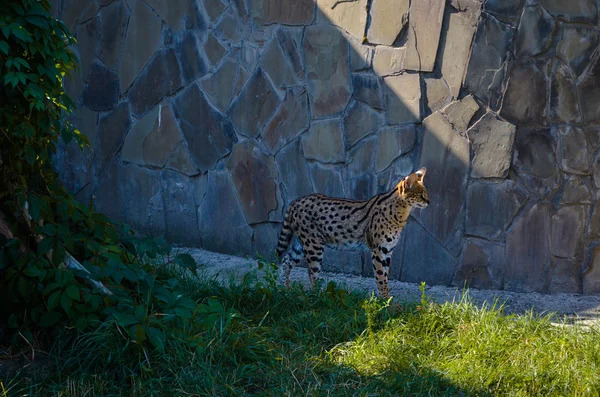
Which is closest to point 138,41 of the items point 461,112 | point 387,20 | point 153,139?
point 153,139

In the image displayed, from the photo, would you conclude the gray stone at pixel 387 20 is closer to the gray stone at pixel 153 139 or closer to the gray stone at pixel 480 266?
the gray stone at pixel 480 266

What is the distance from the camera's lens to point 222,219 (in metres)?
8.60

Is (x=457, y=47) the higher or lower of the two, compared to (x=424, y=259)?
higher

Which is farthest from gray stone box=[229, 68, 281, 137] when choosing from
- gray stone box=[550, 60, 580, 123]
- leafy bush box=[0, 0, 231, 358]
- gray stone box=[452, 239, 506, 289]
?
leafy bush box=[0, 0, 231, 358]

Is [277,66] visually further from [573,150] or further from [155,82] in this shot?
[573,150]

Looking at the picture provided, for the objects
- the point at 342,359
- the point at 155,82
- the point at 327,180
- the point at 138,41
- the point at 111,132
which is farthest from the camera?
the point at 111,132

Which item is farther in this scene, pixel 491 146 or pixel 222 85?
pixel 222 85

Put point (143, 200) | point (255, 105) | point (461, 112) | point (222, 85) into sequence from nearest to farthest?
point (461, 112) < point (255, 105) < point (222, 85) < point (143, 200)

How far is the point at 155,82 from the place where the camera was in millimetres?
8984

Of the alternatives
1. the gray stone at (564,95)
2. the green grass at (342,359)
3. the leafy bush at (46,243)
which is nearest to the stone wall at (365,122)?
the gray stone at (564,95)

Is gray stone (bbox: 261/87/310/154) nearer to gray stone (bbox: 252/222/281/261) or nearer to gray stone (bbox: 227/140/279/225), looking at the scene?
gray stone (bbox: 227/140/279/225)

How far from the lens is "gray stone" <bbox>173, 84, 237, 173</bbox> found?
8477mm

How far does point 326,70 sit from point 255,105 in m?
0.92

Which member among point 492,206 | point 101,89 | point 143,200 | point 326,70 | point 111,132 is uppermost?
point 326,70
